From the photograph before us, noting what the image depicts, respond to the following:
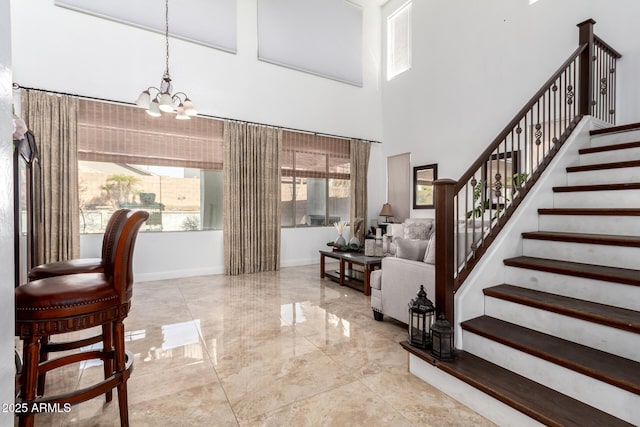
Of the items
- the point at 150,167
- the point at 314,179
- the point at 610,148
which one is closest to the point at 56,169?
the point at 150,167

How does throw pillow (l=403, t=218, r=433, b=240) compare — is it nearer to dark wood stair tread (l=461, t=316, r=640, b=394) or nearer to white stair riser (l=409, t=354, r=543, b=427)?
dark wood stair tread (l=461, t=316, r=640, b=394)

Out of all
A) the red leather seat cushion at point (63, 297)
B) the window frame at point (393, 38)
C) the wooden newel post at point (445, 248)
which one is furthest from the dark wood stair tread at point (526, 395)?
the window frame at point (393, 38)

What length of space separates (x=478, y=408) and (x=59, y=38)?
628 centimetres

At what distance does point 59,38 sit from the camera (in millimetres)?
4320

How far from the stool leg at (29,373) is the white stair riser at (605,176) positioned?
3863 millimetres

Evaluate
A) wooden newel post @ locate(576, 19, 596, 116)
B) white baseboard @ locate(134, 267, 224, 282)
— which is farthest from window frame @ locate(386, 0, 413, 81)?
white baseboard @ locate(134, 267, 224, 282)

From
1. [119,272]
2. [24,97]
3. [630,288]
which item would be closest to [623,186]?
[630,288]

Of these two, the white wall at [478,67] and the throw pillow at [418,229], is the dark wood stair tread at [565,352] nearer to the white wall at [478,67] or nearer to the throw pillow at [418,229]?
the throw pillow at [418,229]

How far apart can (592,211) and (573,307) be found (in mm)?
964

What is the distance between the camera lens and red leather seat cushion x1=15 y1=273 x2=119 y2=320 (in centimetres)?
126

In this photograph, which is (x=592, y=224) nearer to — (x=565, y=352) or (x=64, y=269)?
(x=565, y=352)

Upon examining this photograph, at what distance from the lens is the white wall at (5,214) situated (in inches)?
30.7

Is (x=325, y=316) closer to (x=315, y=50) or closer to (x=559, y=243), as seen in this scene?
(x=559, y=243)

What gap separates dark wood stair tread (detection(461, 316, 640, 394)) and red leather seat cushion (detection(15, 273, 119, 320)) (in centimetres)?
209
